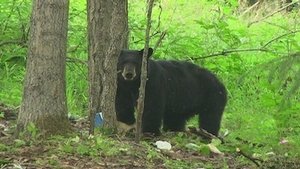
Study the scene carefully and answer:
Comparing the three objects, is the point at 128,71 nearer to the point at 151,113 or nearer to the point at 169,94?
the point at 151,113

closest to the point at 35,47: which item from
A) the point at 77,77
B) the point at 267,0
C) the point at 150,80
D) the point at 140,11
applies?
the point at 150,80

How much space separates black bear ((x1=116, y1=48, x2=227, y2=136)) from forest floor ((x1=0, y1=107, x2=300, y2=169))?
1.06 m

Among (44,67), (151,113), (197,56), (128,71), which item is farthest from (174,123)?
(44,67)

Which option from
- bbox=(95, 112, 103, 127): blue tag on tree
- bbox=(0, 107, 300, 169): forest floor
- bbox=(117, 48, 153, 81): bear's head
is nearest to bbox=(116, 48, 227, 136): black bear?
bbox=(117, 48, 153, 81): bear's head

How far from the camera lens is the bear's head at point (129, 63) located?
6.18m

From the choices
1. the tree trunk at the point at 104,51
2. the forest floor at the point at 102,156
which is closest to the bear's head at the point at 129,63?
the tree trunk at the point at 104,51

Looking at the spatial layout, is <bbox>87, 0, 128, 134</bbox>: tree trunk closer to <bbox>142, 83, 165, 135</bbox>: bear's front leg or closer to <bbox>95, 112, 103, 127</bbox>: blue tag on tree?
<bbox>95, 112, 103, 127</bbox>: blue tag on tree

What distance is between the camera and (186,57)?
9.48 metres

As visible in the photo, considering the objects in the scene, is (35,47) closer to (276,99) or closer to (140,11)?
(276,99)

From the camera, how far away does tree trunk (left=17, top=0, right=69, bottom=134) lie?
4.82 metres

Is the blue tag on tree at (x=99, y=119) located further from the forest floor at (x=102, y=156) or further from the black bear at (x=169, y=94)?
the black bear at (x=169, y=94)

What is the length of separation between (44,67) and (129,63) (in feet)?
4.94

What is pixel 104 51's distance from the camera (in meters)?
5.98

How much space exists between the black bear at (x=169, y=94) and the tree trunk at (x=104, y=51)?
1.14ft
